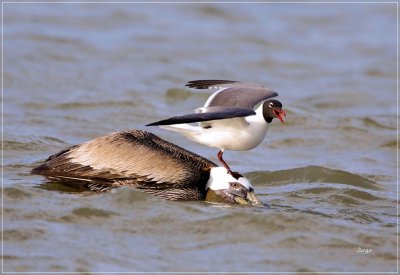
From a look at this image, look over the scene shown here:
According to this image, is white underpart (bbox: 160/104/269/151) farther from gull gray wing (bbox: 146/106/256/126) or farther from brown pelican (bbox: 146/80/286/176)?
gull gray wing (bbox: 146/106/256/126)

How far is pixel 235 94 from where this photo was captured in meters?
10.9

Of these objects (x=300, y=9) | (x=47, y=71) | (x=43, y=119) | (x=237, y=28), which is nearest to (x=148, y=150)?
(x=43, y=119)

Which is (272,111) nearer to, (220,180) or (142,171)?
(220,180)

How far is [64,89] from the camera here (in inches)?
684

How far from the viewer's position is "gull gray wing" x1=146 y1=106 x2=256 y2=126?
9195 millimetres

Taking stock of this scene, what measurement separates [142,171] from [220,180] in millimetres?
932

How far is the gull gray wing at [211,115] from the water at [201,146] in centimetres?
119

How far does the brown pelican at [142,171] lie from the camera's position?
33.9 ft

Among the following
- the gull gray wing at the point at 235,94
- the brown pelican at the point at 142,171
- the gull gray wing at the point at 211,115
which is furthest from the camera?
the gull gray wing at the point at 235,94

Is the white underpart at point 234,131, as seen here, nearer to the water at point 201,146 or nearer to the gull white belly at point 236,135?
the gull white belly at point 236,135

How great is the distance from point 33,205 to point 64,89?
741 cm

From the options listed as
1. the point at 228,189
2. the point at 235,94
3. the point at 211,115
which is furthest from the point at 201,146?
the point at 211,115

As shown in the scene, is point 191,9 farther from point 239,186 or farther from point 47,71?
point 239,186

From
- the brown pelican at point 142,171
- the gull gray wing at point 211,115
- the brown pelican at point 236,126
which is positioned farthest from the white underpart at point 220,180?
the gull gray wing at point 211,115
